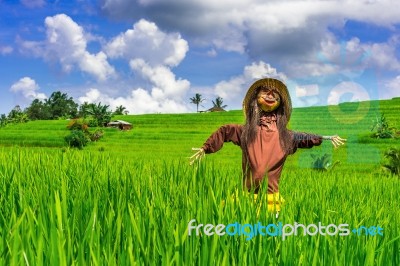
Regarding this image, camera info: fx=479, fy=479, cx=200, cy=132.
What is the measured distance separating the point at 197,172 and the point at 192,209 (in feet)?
2.75

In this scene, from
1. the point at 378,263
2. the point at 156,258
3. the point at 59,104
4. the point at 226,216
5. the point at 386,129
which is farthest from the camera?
the point at 59,104

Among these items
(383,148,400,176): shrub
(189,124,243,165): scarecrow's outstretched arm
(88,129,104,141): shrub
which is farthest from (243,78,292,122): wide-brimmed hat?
(88,129,104,141): shrub

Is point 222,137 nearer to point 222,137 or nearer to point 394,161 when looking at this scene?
point 222,137

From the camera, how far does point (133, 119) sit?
54812 mm

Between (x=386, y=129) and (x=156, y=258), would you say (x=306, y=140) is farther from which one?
(x=386, y=129)

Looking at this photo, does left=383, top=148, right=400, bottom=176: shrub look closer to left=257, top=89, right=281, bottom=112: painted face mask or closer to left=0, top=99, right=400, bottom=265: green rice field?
left=0, top=99, right=400, bottom=265: green rice field

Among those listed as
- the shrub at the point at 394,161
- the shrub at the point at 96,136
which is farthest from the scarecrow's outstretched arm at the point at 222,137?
the shrub at the point at 96,136

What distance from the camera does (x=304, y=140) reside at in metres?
3.72

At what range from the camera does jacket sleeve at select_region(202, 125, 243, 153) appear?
3.65m

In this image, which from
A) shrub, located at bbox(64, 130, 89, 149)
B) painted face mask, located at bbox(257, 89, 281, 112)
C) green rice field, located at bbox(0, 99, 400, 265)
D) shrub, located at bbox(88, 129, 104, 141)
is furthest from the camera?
shrub, located at bbox(88, 129, 104, 141)

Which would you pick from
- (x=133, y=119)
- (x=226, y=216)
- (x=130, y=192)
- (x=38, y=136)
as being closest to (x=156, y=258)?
(x=226, y=216)

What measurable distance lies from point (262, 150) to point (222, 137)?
370 millimetres

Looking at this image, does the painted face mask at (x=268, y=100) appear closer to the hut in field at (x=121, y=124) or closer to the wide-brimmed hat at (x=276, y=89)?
the wide-brimmed hat at (x=276, y=89)

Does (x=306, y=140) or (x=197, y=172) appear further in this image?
(x=306, y=140)
